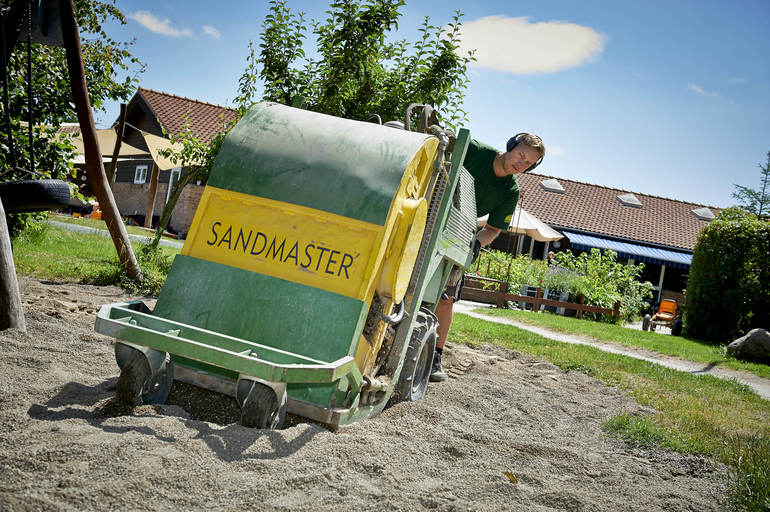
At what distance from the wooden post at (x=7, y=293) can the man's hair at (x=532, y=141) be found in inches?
151

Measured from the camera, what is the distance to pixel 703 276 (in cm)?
1423

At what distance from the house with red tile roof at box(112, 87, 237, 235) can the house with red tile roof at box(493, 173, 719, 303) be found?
12.8 metres

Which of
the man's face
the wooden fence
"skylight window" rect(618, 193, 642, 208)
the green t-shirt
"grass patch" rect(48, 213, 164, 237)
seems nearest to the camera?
the man's face

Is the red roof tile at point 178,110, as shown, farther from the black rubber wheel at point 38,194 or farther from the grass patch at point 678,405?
the black rubber wheel at point 38,194

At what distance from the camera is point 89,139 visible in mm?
6504

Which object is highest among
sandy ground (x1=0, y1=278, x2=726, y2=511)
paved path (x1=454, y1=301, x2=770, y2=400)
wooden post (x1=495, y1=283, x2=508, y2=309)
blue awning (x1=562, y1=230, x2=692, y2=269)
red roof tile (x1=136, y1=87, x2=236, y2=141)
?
red roof tile (x1=136, y1=87, x2=236, y2=141)

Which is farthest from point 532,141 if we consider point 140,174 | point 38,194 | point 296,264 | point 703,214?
point 703,214

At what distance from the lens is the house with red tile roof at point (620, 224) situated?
25978 mm

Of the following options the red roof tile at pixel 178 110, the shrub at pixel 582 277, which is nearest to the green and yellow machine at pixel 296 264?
the shrub at pixel 582 277

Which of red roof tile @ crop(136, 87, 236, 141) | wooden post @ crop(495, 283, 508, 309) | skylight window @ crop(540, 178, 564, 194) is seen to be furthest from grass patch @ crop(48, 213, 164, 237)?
skylight window @ crop(540, 178, 564, 194)

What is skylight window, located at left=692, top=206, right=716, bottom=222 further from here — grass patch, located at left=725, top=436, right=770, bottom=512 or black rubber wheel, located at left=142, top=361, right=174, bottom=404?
black rubber wheel, located at left=142, top=361, right=174, bottom=404

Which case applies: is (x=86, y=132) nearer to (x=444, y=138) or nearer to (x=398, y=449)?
(x=444, y=138)

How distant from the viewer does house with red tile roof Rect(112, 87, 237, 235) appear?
863 inches

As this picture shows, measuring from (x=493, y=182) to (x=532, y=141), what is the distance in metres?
0.46
